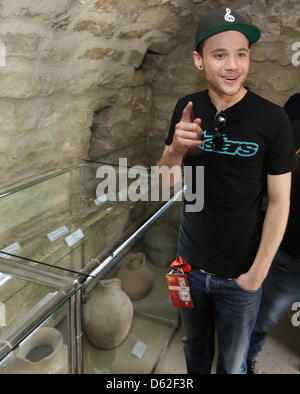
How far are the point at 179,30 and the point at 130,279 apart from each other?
5.84ft

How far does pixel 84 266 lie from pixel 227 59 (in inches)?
27.7

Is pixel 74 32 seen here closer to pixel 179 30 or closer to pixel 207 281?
pixel 179 30

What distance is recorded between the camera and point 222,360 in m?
1.22

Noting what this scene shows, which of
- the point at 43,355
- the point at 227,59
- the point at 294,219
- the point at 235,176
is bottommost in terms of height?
the point at 43,355

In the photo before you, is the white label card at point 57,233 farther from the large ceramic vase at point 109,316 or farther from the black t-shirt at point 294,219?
the black t-shirt at point 294,219

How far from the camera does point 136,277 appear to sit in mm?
1570

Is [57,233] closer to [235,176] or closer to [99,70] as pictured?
[235,176]

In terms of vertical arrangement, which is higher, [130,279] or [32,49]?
[32,49]

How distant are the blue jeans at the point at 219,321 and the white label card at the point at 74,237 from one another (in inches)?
18.1

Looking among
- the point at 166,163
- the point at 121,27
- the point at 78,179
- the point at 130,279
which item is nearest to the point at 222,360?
the point at 130,279

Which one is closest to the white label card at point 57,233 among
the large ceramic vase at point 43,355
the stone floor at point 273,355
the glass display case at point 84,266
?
the glass display case at point 84,266

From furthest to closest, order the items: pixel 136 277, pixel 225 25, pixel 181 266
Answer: pixel 136 277
pixel 181 266
pixel 225 25

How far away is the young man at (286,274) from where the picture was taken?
122 centimetres

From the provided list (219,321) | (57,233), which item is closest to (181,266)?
(219,321)
